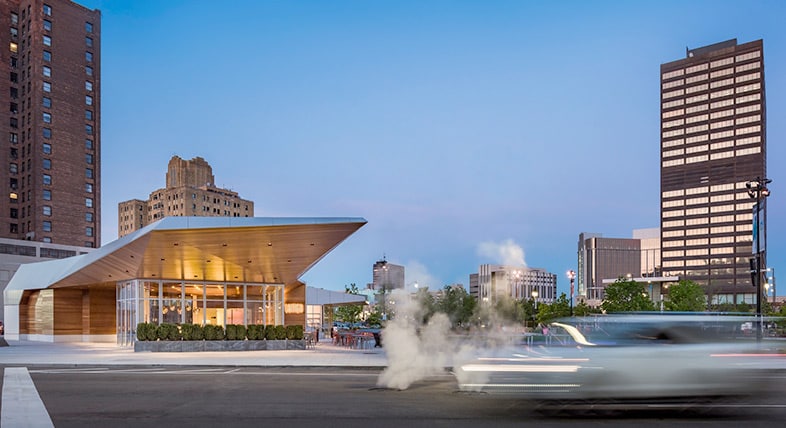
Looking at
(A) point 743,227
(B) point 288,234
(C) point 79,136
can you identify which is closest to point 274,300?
(B) point 288,234

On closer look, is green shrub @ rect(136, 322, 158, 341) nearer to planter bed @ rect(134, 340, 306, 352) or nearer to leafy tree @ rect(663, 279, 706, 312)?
planter bed @ rect(134, 340, 306, 352)

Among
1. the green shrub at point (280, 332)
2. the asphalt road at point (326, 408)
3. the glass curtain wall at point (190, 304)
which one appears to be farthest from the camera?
the glass curtain wall at point (190, 304)

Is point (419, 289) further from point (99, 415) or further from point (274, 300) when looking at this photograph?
point (274, 300)

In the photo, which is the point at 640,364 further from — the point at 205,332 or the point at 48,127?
the point at 48,127

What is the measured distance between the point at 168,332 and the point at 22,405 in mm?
17521

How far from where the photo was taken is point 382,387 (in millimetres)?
14930

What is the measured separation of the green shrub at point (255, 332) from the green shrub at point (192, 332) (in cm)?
198

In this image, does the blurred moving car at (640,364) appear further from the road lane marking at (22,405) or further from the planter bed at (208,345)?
the planter bed at (208,345)

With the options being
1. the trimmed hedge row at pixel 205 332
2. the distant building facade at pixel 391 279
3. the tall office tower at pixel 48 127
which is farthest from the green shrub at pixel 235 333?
the tall office tower at pixel 48 127

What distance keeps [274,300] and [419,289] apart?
18.3 m

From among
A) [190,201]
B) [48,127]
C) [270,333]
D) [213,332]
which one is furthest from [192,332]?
[190,201]

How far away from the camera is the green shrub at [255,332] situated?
30406mm

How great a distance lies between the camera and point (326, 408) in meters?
11.7

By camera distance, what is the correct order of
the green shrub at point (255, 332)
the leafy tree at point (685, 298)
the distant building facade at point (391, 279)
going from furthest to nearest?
the leafy tree at point (685, 298) < the distant building facade at point (391, 279) < the green shrub at point (255, 332)
